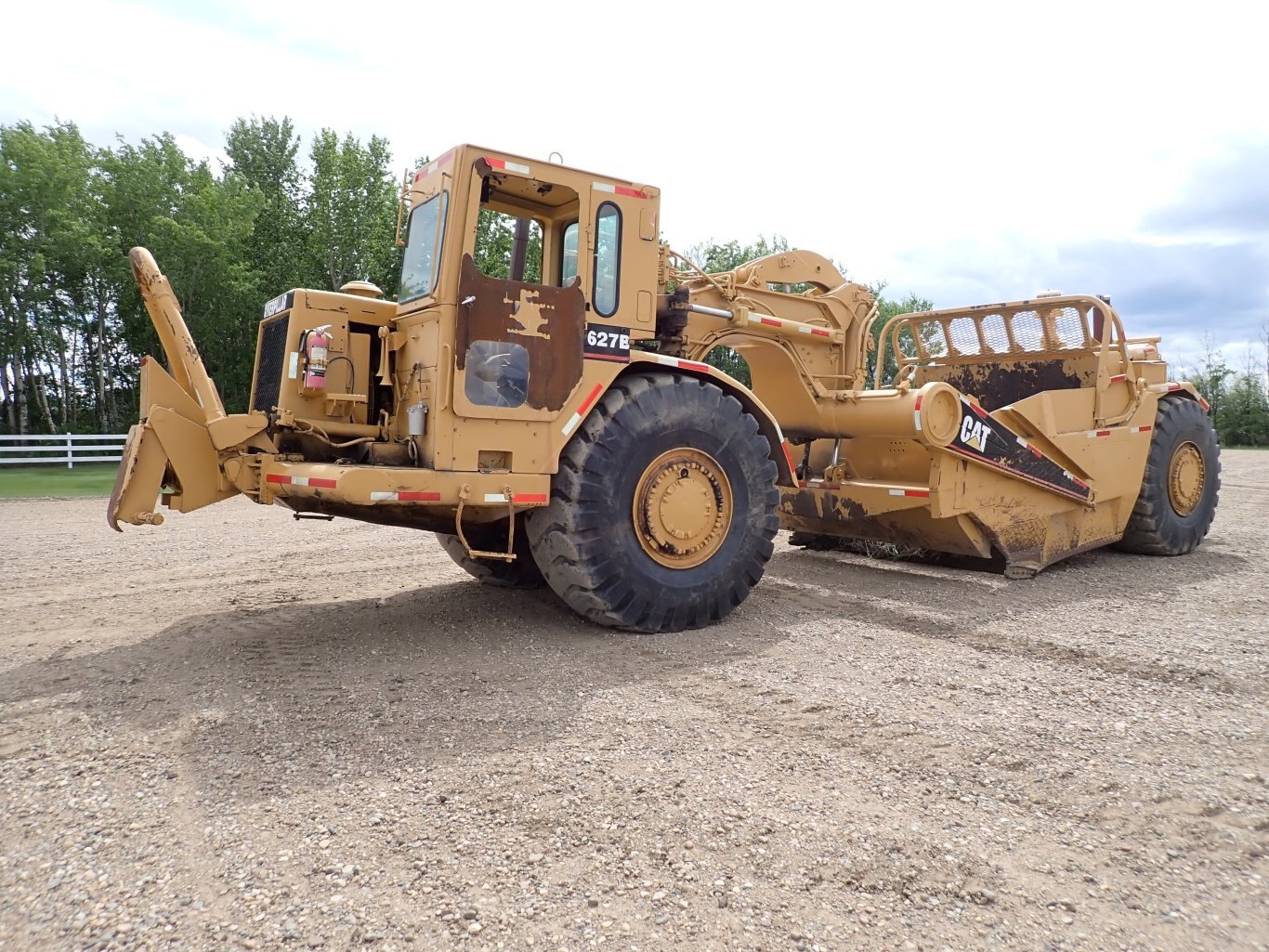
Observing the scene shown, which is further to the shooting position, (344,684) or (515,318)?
(515,318)

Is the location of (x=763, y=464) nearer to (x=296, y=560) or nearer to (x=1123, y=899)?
(x=1123, y=899)

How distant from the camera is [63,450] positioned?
20.0 meters

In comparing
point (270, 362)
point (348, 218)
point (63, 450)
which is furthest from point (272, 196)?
point (270, 362)

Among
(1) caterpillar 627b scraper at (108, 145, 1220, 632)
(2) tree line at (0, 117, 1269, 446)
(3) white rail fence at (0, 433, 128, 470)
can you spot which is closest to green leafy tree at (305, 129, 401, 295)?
(2) tree line at (0, 117, 1269, 446)

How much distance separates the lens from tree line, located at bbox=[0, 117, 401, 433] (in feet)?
84.1

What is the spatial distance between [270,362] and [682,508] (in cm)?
282

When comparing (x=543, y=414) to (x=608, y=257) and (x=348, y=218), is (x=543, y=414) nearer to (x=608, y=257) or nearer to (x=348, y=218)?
(x=608, y=257)

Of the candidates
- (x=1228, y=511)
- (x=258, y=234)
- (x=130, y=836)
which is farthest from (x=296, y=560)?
(x=258, y=234)

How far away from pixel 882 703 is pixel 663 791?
1449 millimetres

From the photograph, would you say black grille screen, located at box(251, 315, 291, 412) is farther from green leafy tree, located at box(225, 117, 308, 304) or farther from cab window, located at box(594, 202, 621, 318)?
green leafy tree, located at box(225, 117, 308, 304)

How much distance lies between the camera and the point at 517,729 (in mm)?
3791

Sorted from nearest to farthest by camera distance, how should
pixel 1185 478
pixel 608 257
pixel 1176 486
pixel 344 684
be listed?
pixel 344 684, pixel 608 257, pixel 1176 486, pixel 1185 478

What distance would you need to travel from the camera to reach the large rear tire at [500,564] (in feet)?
20.8

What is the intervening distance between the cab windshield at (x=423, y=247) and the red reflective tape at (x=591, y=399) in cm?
107
